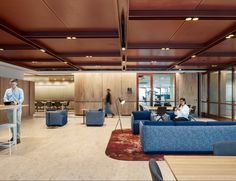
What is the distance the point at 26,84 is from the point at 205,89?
10.3 meters

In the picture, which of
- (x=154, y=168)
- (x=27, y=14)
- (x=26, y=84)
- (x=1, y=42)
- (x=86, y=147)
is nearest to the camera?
(x=154, y=168)

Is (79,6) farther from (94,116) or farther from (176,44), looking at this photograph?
(94,116)

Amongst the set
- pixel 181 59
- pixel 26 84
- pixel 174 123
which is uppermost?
pixel 181 59

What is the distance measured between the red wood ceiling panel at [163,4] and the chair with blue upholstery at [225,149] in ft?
9.11

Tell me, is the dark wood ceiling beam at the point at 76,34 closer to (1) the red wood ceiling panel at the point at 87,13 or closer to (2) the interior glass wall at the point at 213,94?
(1) the red wood ceiling panel at the point at 87,13

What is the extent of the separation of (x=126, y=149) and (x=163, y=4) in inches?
139

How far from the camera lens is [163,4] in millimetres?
4730

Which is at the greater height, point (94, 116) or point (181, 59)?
point (181, 59)

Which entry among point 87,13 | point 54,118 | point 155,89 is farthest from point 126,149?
point 155,89

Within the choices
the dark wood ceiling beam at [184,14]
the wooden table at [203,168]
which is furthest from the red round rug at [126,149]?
the wooden table at [203,168]

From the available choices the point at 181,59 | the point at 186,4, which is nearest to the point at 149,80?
the point at 181,59

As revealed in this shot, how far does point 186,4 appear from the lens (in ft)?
15.5

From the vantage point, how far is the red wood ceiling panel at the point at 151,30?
584cm

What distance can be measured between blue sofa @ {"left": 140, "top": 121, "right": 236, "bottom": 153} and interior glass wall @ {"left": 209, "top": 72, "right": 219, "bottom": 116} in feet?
28.3
